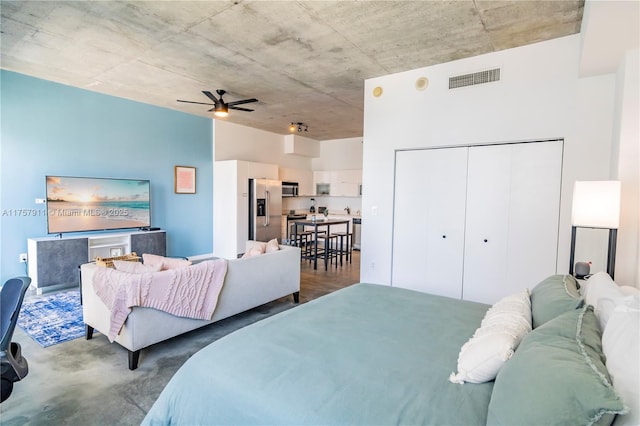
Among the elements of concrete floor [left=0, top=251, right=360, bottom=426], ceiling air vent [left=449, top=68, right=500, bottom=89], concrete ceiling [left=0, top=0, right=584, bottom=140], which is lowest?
concrete floor [left=0, top=251, right=360, bottom=426]

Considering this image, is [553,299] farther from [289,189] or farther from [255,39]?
[289,189]

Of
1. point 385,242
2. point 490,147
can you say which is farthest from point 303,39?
point 385,242

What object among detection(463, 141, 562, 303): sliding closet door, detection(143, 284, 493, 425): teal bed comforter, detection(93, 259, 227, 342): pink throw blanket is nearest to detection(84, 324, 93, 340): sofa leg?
detection(93, 259, 227, 342): pink throw blanket

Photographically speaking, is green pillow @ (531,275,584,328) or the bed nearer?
the bed

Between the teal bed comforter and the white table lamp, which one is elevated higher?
the white table lamp

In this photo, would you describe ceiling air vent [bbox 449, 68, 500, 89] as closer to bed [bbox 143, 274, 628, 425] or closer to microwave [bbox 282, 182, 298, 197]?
bed [bbox 143, 274, 628, 425]

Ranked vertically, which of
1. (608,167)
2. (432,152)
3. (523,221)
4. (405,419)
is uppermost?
(432,152)

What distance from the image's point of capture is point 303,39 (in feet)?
11.1

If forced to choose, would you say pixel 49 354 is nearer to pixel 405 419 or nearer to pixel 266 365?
pixel 266 365

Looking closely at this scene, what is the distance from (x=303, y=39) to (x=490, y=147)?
2.48 m

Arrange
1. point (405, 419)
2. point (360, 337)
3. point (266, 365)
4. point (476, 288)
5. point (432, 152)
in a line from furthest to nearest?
1. point (432, 152)
2. point (476, 288)
3. point (360, 337)
4. point (266, 365)
5. point (405, 419)

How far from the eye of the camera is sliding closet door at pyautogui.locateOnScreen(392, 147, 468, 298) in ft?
13.3

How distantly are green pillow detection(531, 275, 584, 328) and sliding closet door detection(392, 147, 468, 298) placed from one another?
82.9 inches

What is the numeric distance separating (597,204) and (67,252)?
6.15 metres
